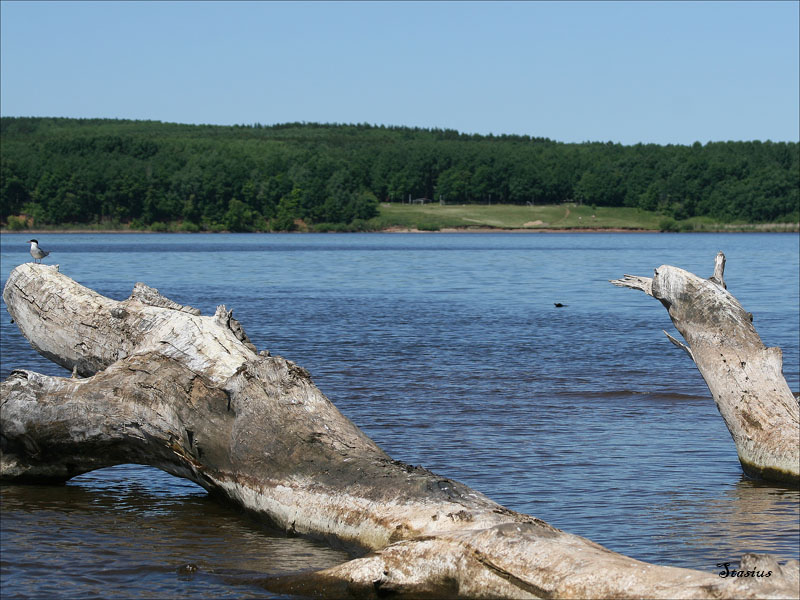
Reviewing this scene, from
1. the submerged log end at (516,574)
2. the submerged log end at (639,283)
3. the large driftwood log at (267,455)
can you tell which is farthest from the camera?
the submerged log end at (639,283)

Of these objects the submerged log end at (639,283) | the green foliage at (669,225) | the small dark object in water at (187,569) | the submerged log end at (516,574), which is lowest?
the small dark object in water at (187,569)

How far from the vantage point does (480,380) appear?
1778 cm

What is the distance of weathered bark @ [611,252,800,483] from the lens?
10172 millimetres

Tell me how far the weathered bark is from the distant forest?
490 feet

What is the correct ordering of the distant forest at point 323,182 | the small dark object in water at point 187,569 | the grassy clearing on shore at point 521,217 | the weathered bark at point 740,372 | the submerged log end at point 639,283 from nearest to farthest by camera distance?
the small dark object in water at point 187,569
the weathered bark at point 740,372
the submerged log end at point 639,283
the distant forest at point 323,182
the grassy clearing on shore at point 521,217

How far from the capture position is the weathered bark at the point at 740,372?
10.2 m

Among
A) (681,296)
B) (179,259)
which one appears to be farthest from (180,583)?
(179,259)

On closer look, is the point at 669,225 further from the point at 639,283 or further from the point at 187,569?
the point at 187,569

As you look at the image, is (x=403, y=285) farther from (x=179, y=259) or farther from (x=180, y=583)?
(x=180, y=583)

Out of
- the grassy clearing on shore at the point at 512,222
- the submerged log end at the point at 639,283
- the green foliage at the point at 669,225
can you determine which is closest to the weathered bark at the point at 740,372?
the submerged log end at the point at 639,283

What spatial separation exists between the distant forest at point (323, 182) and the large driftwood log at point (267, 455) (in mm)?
148949

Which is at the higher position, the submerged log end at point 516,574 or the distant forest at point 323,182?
the distant forest at point 323,182

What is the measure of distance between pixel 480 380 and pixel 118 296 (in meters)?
19.9

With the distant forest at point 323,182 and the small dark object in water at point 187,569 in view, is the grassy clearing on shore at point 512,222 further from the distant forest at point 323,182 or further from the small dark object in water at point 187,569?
the small dark object in water at point 187,569
